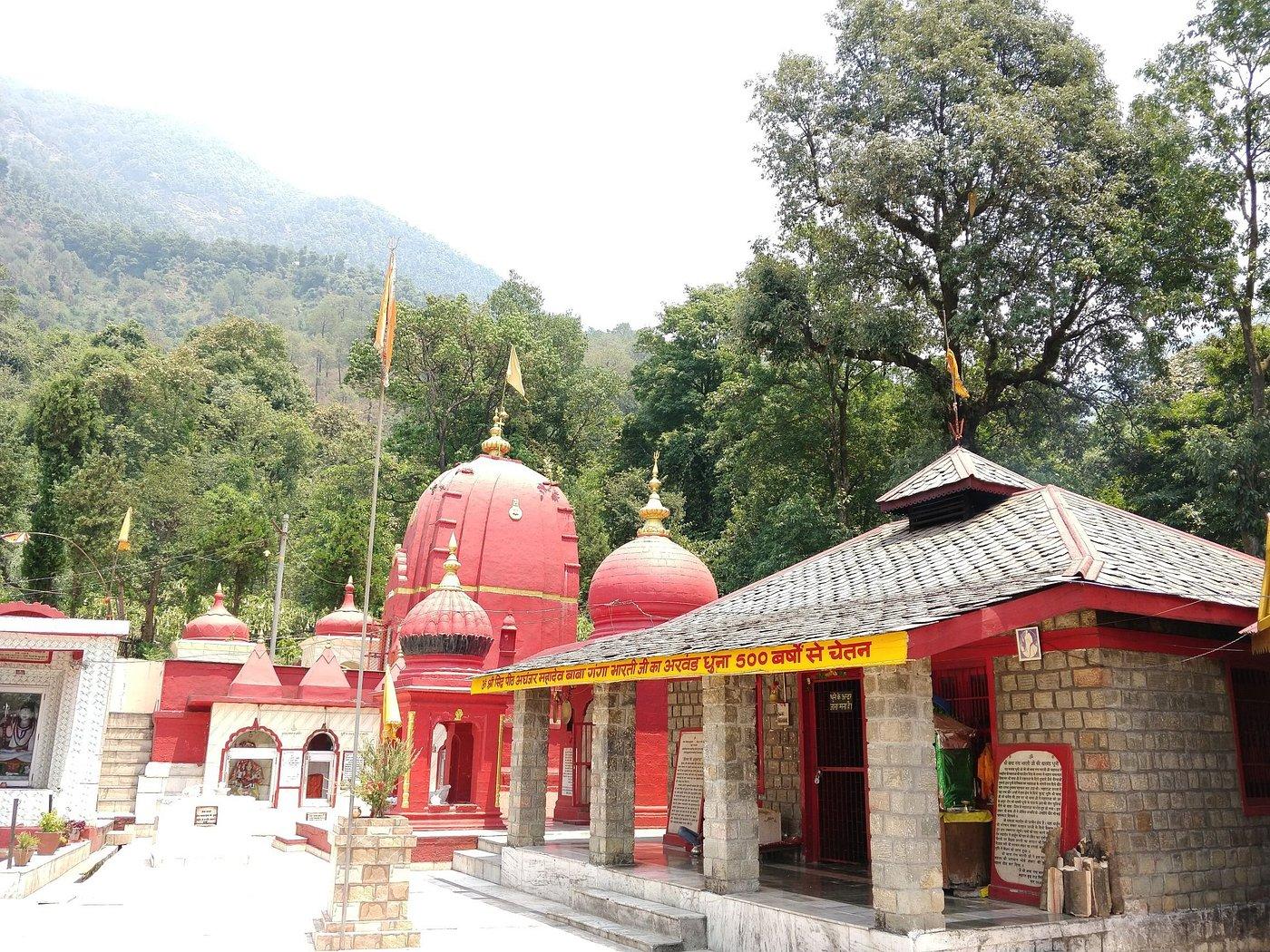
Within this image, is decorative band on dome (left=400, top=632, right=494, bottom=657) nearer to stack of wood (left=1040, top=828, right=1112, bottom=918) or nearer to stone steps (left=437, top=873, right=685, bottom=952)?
stone steps (left=437, top=873, right=685, bottom=952)

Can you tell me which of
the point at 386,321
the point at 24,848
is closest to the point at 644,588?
the point at 24,848

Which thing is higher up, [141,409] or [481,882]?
[141,409]

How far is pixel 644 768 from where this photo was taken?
20.1 m

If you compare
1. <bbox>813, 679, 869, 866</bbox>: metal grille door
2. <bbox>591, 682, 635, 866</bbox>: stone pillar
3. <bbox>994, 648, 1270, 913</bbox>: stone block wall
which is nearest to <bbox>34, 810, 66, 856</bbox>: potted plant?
<bbox>591, 682, 635, 866</bbox>: stone pillar

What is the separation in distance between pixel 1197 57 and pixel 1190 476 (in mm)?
9510

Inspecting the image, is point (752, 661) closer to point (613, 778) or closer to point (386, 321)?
point (613, 778)

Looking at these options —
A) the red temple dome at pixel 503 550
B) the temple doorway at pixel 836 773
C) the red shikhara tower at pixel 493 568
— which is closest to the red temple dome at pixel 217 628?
the red shikhara tower at pixel 493 568

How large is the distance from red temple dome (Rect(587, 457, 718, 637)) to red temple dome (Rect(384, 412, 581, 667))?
3.05 metres

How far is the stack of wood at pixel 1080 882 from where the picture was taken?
8617mm

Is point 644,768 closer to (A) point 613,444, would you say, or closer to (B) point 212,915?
(B) point 212,915

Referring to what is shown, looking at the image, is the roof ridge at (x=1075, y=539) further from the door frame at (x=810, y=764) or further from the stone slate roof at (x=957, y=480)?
the door frame at (x=810, y=764)

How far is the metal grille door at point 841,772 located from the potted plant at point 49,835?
11466mm

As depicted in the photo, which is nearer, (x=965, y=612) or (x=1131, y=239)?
(x=965, y=612)

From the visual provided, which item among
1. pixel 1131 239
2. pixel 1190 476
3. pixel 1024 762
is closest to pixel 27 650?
pixel 1024 762
